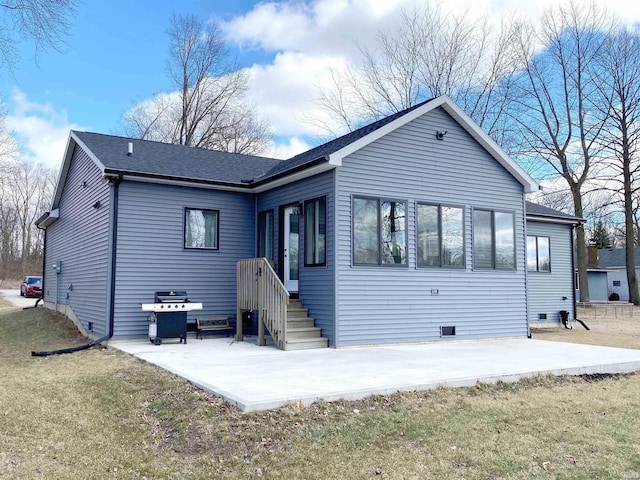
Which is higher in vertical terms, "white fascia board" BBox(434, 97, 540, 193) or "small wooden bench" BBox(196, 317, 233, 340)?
"white fascia board" BBox(434, 97, 540, 193)

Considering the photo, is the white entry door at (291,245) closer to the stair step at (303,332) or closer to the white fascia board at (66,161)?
the stair step at (303,332)

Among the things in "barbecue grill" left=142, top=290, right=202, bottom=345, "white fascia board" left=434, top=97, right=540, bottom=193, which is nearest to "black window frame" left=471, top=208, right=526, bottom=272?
"white fascia board" left=434, top=97, right=540, bottom=193

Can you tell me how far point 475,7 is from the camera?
24.1 meters

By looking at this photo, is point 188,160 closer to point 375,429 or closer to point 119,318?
point 119,318

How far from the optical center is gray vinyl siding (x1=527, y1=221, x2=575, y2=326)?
48.9 feet

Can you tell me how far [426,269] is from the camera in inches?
404

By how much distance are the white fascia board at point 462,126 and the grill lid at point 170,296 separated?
391cm

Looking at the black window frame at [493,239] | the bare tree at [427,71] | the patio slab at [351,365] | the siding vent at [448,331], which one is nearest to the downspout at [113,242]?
the patio slab at [351,365]

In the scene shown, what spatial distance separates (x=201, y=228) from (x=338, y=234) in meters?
3.57

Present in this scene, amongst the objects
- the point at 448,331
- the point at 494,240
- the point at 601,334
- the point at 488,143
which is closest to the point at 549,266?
the point at 601,334

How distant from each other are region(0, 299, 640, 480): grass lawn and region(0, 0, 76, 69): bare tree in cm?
556

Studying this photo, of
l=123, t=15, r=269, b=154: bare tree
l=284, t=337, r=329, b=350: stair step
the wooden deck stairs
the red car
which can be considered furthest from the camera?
l=123, t=15, r=269, b=154: bare tree

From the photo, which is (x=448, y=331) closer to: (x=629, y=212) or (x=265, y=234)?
(x=265, y=234)

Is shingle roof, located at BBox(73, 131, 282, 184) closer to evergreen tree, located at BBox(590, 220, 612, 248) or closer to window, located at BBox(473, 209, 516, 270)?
window, located at BBox(473, 209, 516, 270)
